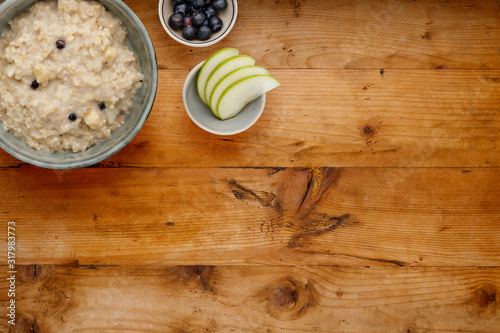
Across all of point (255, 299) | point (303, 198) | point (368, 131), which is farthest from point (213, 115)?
point (255, 299)

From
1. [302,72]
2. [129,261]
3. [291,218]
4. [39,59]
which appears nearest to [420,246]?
[291,218]

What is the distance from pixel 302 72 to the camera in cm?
206

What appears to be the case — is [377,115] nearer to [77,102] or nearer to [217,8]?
[217,8]

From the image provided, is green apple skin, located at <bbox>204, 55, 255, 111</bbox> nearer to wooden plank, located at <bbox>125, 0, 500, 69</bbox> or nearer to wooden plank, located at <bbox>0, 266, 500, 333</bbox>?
wooden plank, located at <bbox>125, 0, 500, 69</bbox>

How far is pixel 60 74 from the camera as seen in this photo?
1545 mm

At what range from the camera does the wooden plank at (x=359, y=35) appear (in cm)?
203

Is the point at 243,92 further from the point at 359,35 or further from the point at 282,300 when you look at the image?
the point at 282,300

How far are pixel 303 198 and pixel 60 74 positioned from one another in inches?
51.0

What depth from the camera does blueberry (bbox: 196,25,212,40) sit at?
1892 millimetres

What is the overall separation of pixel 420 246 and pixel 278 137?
983 millimetres

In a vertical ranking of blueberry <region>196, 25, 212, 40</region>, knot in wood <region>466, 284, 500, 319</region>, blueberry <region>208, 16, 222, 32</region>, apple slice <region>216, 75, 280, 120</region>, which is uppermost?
blueberry <region>208, 16, 222, 32</region>

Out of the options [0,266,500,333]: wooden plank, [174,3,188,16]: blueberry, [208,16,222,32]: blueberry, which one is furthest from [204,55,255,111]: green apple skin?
[0,266,500,333]: wooden plank

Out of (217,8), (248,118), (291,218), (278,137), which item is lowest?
(291,218)

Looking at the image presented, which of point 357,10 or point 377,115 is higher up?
point 357,10
